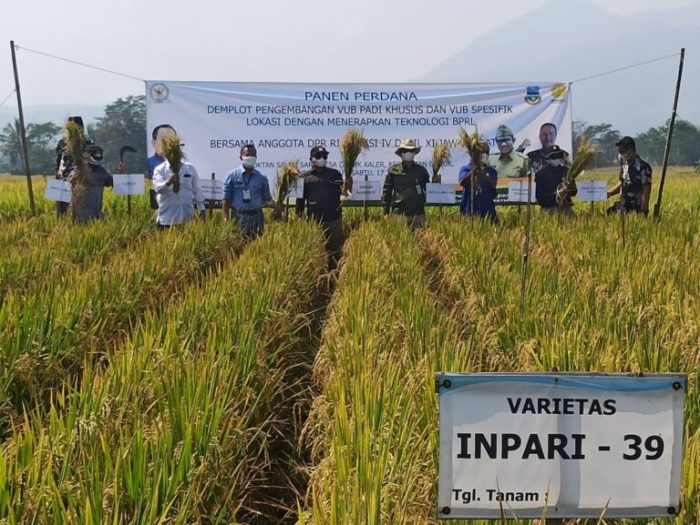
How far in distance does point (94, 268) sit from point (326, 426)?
9.49 feet

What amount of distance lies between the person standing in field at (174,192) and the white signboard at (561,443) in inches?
271

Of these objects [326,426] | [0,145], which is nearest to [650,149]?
[0,145]

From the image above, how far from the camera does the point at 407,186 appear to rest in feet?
28.4

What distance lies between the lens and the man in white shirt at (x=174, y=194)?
809 cm

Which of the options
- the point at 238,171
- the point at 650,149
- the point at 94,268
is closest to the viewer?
the point at 94,268

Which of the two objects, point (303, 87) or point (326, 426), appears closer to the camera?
point (326, 426)

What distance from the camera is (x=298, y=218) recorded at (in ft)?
28.1

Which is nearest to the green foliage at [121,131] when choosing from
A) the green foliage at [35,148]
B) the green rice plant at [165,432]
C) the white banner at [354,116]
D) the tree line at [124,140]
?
the tree line at [124,140]

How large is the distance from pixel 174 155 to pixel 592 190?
5843 mm

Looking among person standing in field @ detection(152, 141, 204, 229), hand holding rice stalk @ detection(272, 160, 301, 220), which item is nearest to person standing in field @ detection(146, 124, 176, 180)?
hand holding rice stalk @ detection(272, 160, 301, 220)

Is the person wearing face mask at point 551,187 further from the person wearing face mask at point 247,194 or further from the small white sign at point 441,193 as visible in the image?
the person wearing face mask at point 247,194

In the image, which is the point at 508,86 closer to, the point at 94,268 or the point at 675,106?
the point at 675,106

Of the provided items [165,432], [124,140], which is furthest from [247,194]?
[124,140]

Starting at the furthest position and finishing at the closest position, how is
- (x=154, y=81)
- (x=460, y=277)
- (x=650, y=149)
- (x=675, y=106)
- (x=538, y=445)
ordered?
(x=650, y=149), (x=154, y=81), (x=675, y=106), (x=460, y=277), (x=538, y=445)
